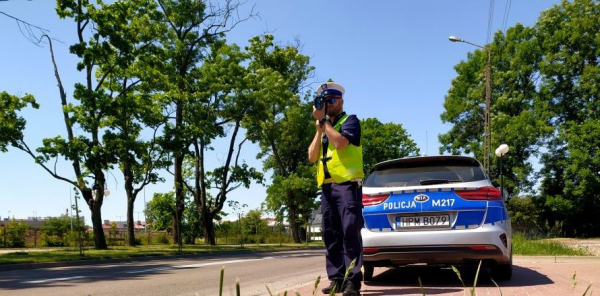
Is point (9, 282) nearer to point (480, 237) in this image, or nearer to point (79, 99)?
point (480, 237)

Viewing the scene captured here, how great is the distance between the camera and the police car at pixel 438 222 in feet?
20.7

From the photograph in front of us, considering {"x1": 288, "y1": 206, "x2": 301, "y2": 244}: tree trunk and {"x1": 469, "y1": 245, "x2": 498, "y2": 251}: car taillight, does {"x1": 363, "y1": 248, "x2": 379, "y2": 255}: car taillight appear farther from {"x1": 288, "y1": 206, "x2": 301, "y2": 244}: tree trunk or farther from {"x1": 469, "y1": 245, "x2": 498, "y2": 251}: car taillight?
{"x1": 288, "y1": 206, "x2": 301, "y2": 244}: tree trunk

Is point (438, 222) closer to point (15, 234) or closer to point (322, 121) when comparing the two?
point (322, 121)

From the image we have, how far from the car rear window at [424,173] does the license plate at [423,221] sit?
438 mm

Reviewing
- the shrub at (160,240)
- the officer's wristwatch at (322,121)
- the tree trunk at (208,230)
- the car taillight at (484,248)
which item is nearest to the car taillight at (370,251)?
the car taillight at (484,248)

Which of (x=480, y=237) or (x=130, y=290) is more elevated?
(x=480, y=237)

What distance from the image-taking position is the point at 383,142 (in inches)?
2325

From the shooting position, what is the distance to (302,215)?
48625mm

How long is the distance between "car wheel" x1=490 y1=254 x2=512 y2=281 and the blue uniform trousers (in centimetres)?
258

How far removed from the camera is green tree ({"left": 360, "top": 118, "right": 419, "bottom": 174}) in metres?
58.3

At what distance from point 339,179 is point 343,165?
0.14 meters

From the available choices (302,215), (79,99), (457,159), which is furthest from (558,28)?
(457,159)

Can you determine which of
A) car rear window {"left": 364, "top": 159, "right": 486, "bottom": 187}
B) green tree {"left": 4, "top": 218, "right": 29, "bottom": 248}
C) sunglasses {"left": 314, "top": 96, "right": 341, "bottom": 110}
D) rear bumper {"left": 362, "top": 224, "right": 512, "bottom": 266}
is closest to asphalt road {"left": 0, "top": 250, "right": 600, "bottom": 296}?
rear bumper {"left": 362, "top": 224, "right": 512, "bottom": 266}

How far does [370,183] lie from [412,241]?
3.26 ft
